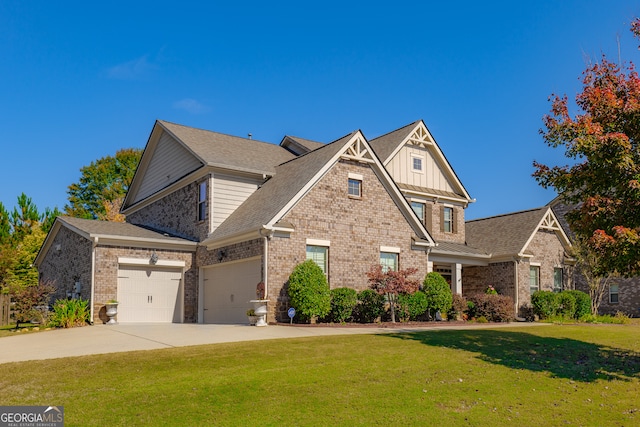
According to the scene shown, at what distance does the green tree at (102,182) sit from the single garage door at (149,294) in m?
33.2

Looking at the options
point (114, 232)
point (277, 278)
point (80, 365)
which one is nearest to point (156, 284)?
point (114, 232)

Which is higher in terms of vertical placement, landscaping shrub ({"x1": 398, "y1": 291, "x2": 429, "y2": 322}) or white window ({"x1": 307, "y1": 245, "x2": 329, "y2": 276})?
white window ({"x1": 307, "y1": 245, "x2": 329, "y2": 276})

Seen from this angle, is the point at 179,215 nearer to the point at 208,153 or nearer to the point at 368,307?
the point at 208,153

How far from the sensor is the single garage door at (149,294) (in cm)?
2383

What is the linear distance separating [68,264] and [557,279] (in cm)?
2485

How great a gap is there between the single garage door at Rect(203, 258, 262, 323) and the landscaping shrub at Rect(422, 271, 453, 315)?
7.17 meters

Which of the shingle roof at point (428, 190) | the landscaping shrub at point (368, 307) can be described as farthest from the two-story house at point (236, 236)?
the shingle roof at point (428, 190)

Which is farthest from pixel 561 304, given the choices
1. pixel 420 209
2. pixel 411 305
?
pixel 411 305

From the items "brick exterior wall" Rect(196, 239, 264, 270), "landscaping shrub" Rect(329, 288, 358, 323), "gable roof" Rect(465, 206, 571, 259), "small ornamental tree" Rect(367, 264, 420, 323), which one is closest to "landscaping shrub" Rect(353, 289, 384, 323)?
"small ornamental tree" Rect(367, 264, 420, 323)

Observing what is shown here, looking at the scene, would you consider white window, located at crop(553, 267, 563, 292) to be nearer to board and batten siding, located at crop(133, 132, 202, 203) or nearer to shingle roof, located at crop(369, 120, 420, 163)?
shingle roof, located at crop(369, 120, 420, 163)

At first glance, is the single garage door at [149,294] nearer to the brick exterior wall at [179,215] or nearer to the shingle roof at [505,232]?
the brick exterior wall at [179,215]

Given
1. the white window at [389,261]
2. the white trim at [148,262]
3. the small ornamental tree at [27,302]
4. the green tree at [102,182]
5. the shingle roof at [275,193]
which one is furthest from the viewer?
the green tree at [102,182]

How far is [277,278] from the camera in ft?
68.7

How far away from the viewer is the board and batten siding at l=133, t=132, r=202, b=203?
27297 millimetres
